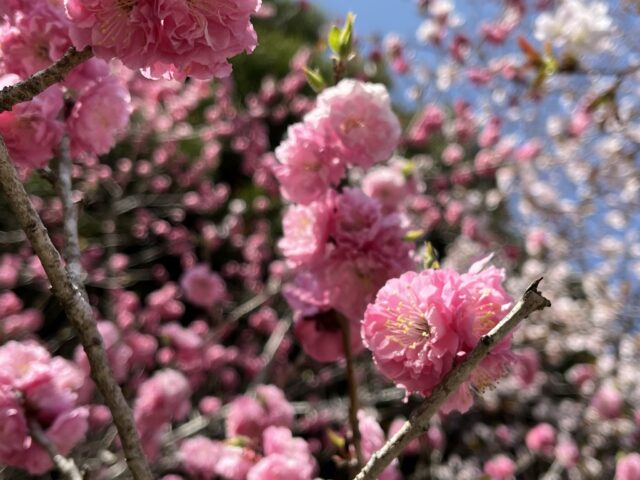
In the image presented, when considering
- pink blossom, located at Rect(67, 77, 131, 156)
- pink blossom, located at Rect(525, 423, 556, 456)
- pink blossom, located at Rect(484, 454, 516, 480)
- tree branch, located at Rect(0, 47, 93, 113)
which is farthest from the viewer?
pink blossom, located at Rect(525, 423, 556, 456)

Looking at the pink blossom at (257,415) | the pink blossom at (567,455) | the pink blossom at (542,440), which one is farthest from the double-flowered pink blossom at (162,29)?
the pink blossom at (542,440)

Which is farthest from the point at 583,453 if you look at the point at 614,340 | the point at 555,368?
the point at 555,368

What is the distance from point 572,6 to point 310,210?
172cm

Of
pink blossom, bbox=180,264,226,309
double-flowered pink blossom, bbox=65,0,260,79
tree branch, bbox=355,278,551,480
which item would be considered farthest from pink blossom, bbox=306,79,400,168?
pink blossom, bbox=180,264,226,309

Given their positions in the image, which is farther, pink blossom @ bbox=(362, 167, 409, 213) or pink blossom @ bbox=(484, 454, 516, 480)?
pink blossom @ bbox=(484, 454, 516, 480)

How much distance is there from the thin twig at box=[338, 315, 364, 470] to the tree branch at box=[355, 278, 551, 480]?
1.15 ft

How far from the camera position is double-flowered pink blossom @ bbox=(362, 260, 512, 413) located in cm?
91

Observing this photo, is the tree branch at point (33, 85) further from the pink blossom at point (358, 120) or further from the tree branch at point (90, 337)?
the pink blossom at point (358, 120)

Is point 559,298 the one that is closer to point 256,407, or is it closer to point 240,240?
point 240,240

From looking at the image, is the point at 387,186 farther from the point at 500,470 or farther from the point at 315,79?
the point at 500,470

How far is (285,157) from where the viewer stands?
1.35m

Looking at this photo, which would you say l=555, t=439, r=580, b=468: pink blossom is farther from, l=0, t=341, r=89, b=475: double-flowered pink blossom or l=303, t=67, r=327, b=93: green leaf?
l=0, t=341, r=89, b=475: double-flowered pink blossom

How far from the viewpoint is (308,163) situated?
1337 mm

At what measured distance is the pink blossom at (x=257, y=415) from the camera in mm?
1920
